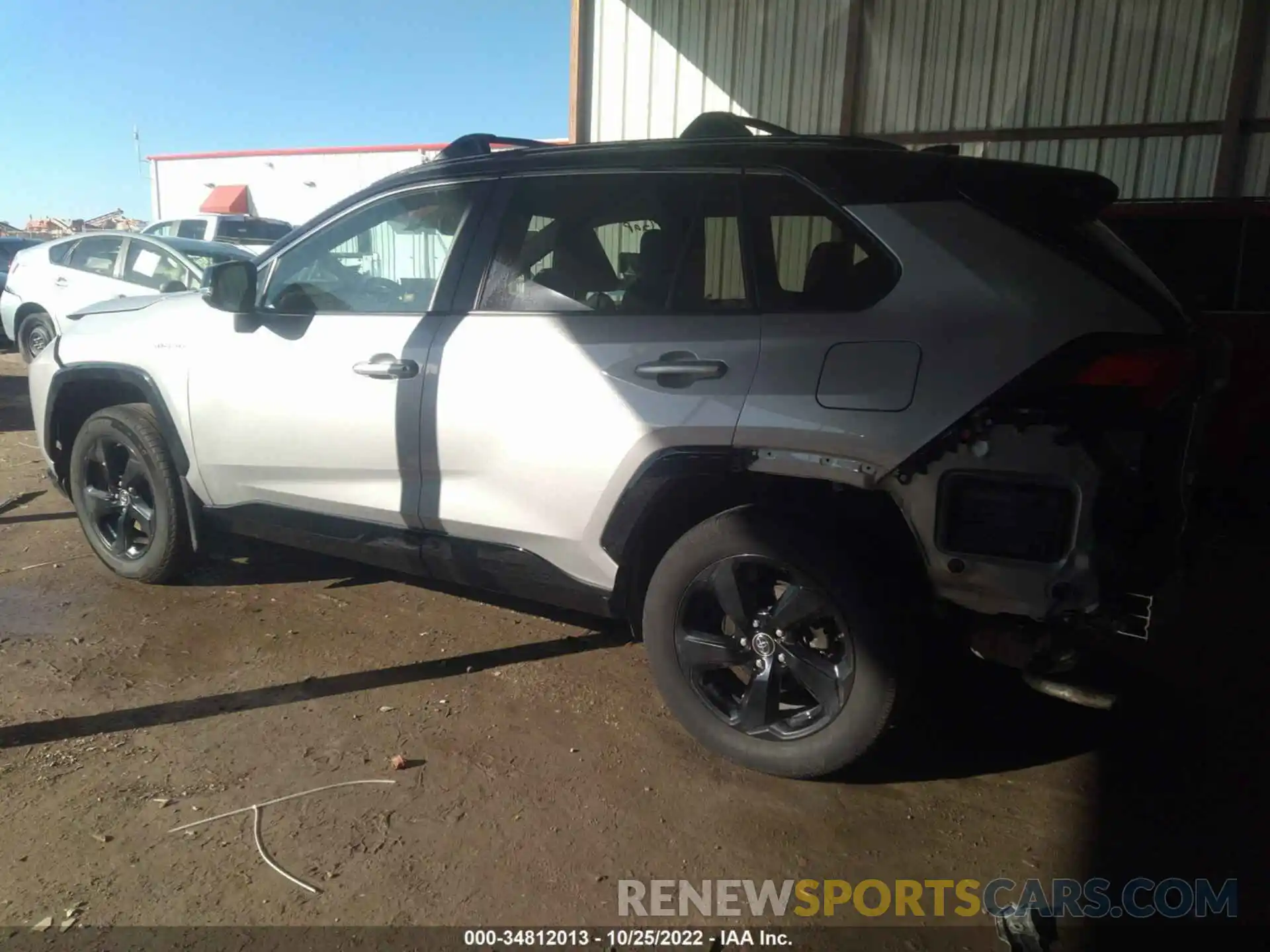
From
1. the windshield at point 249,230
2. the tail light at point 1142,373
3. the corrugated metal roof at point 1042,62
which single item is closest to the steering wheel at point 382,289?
the tail light at point 1142,373

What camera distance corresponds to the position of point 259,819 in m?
2.69

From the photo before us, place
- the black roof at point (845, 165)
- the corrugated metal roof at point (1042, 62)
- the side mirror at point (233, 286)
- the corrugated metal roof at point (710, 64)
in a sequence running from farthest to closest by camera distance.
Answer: the corrugated metal roof at point (710, 64) → the corrugated metal roof at point (1042, 62) → the side mirror at point (233, 286) → the black roof at point (845, 165)

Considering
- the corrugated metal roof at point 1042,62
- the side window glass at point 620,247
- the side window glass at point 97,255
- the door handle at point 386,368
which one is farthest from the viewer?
the side window glass at point 97,255

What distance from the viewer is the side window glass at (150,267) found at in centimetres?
1028

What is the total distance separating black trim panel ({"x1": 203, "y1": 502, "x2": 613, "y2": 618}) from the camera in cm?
323

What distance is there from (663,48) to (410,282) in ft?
26.4

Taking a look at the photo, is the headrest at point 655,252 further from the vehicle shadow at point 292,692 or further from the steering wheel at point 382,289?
the vehicle shadow at point 292,692

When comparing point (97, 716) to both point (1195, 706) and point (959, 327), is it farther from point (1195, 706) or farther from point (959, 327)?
point (1195, 706)

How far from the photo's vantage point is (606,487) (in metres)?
2.97

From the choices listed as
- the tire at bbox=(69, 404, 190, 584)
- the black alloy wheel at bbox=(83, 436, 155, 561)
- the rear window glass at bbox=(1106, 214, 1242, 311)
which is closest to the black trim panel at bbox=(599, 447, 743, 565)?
the tire at bbox=(69, 404, 190, 584)

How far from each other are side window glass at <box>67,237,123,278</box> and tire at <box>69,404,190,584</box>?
7435 millimetres

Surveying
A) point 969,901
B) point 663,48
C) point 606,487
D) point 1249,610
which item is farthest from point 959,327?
point 663,48

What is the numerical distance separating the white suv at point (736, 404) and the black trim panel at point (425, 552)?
0.01 m

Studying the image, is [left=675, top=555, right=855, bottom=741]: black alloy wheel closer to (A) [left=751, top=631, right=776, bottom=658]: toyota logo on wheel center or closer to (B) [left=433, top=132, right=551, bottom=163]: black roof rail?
(A) [left=751, top=631, right=776, bottom=658]: toyota logo on wheel center
